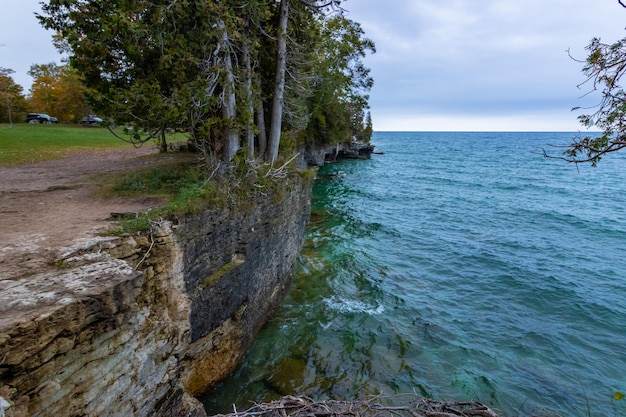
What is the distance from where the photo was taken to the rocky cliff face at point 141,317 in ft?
12.6

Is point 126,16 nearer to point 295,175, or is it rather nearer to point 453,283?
point 295,175

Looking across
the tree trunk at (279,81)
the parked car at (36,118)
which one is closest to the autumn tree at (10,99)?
the parked car at (36,118)

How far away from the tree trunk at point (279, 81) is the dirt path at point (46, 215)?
5.31 metres

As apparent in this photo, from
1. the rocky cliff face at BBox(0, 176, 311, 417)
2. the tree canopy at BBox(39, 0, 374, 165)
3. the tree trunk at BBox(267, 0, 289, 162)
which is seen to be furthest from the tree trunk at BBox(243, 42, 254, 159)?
the rocky cliff face at BBox(0, 176, 311, 417)

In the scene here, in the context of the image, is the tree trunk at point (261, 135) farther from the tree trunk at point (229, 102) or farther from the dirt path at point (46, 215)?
the dirt path at point (46, 215)

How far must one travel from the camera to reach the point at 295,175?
12688 mm

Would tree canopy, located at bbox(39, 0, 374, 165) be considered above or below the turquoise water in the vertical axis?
above

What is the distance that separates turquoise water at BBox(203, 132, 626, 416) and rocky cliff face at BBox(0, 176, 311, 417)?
1492mm

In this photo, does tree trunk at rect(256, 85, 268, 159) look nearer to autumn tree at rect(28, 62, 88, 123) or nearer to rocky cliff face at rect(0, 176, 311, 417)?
rocky cliff face at rect(0, 176, 311, 417)

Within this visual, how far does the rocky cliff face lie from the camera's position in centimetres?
385

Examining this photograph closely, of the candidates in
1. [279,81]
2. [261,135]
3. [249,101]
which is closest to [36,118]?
[261,135]

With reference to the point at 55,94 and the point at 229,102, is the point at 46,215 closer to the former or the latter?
the point at 229,102

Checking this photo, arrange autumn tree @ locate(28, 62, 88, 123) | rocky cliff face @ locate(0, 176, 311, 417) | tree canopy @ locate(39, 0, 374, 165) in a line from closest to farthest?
rocky cliff face @ locate(0, 176, 311, 417), tree canopy @ locate(39, 0, 374, 165), autumn tree @ locate(28, 62, 88, 123)

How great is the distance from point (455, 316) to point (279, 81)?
34.6 ft
